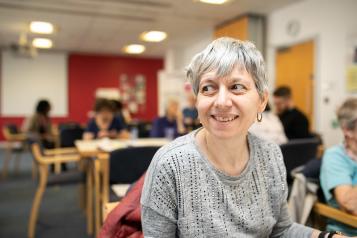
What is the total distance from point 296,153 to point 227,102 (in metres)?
1.68

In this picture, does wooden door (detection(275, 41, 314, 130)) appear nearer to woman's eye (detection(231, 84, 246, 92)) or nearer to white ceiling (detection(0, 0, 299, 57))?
white ceiling (detection(0, 0, 299, 57))

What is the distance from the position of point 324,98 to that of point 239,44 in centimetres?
371

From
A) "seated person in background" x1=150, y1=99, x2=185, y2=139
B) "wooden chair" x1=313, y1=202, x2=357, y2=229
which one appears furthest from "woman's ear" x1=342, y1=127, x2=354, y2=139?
"seated person in background" x1=150, y1=99, x2=185, y2=139

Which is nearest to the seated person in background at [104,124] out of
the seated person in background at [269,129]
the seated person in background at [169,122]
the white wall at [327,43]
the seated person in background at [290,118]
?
the seated person in background at [169,122]

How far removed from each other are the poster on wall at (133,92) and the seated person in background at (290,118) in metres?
6.47

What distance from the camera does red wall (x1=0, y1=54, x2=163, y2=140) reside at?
9047mm

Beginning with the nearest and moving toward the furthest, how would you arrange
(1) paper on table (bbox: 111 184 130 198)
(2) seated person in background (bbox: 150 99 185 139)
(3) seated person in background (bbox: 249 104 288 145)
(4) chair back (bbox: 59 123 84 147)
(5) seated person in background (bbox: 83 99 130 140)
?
(1) paper on table (bbox: 111 184 130 198) → (3) seated person in background (bbox: 249 104 288 145) → (5) seated person in background (bbox: 83 99 130 140) → (2) seated person in background (bbox: 150 99 185 139) → (4) chair back (bbox: 59 123 84 147)

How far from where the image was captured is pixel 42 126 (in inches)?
190

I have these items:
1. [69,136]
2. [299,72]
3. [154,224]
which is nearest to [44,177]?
[69,136]

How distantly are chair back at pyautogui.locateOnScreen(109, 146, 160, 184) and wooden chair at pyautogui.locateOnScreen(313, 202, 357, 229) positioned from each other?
1.07m

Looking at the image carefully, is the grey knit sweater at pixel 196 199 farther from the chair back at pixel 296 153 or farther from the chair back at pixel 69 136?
the chair back at pixel 69 136

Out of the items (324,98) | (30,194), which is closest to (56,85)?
(30,194)

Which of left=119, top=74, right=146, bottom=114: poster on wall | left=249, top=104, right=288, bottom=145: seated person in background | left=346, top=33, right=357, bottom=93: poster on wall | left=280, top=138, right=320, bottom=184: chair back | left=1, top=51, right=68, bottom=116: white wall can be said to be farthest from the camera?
left=119, top=74, right=146, bottom=114: poster on wall

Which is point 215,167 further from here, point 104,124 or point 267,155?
point 104,124
